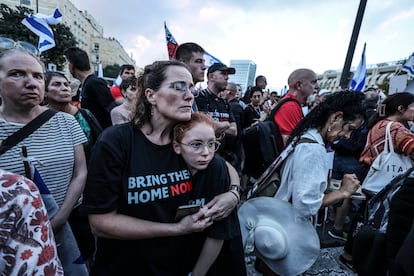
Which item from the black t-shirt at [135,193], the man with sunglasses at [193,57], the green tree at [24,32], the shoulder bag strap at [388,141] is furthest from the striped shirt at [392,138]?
the green tree at [24,32]

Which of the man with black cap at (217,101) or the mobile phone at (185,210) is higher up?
the man with black cap at (217,101)

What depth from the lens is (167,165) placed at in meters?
1.38

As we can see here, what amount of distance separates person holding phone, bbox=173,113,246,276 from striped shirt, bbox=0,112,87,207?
0.92 m

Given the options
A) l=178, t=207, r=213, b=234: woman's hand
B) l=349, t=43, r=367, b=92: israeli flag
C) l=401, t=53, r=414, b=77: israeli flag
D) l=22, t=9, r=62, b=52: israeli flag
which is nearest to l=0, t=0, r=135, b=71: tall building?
l=22, t=9, r=62, b=52: israeli flag

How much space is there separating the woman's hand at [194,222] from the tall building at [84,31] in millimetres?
63377

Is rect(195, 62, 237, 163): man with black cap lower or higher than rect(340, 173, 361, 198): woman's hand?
higher

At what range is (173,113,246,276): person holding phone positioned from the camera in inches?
55.0

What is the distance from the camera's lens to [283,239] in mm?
1985

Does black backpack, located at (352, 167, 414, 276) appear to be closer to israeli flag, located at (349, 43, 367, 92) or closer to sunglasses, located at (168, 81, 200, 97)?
sunglasses, located at (168, 81, 200, 97)

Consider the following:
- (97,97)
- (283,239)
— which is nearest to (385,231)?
(283,239)

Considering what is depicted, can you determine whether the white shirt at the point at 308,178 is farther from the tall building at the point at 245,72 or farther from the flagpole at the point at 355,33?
the tall building at the point at 245,72

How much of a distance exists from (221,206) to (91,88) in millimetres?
3035

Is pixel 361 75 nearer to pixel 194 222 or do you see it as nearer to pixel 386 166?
pixel 386 166

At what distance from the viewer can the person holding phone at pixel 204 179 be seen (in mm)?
1397
